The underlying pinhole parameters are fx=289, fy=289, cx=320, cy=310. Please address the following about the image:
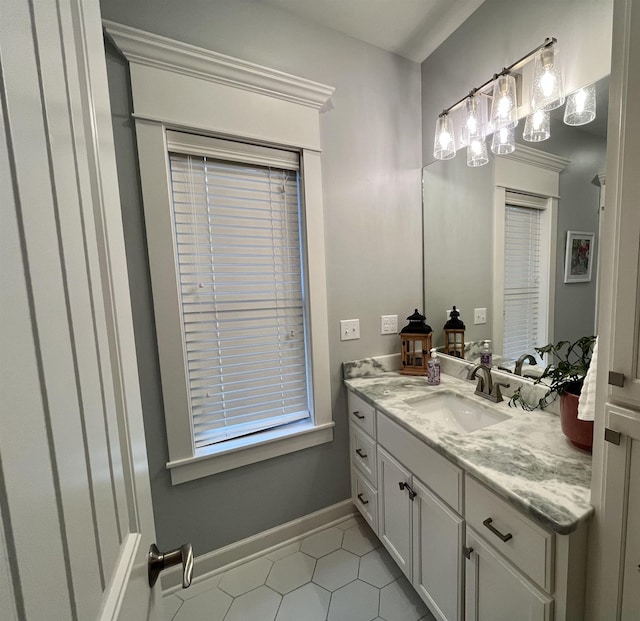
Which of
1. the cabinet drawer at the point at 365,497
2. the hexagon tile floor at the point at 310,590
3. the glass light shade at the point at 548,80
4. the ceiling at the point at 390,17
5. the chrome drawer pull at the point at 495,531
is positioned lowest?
the hexagon tile floor at the point at 310,590

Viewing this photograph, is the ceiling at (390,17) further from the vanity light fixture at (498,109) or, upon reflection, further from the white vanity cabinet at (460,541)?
the white vanity cabinet at (460,541)

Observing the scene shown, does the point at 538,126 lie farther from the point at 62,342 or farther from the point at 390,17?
the point at 62,342

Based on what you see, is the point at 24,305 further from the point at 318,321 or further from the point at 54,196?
the point at 318,321

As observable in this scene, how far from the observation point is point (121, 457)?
46 cm

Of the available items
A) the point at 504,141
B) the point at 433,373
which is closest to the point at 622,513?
the point at 433,373

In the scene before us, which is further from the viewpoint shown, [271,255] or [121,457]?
[271,255]

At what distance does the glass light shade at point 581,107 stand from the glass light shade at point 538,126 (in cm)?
6

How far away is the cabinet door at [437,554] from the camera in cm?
96

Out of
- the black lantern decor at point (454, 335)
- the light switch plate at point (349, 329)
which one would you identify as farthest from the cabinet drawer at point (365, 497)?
the black lantern decor at point (454, 335)

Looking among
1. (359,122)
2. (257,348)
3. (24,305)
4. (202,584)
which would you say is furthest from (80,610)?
(359,122)

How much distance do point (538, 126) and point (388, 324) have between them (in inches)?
44.1

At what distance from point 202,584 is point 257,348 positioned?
115cm

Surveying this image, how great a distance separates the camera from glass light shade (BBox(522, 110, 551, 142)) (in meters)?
1.15

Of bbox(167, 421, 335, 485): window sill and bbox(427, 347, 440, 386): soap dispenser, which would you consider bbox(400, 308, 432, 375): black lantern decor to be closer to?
bbox(427, 347, 440, 386): soap dispenser
